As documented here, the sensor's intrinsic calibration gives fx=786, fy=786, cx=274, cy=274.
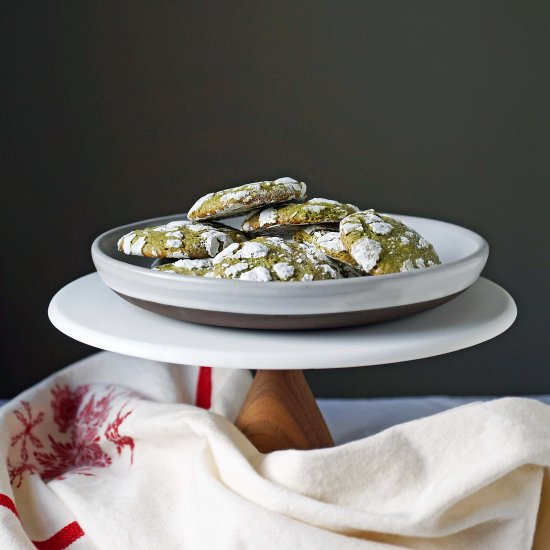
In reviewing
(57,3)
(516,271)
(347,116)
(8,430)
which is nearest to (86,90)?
(57,3)

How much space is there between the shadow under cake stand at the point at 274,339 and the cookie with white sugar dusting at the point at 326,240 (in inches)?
3.7

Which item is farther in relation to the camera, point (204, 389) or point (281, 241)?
point (204, 389)

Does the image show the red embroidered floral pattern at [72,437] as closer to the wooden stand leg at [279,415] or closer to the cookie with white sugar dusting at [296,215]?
the wooden stand leg at [279,415]

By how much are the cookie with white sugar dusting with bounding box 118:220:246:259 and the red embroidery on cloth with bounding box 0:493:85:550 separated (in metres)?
0.32

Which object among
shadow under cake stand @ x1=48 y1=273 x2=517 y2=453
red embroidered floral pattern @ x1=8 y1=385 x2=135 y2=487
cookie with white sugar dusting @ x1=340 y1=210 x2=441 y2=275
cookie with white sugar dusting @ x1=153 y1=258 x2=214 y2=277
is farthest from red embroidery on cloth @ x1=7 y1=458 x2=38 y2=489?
cookie with white sugar dusting @ x1=340 y1=210 x2=441 y2=275

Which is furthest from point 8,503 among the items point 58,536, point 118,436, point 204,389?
point 204,389

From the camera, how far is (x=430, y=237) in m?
1.09

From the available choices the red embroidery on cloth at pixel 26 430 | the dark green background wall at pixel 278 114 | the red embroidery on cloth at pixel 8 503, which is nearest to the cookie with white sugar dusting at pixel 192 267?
the red embroidery on cloth at pixel 8 503

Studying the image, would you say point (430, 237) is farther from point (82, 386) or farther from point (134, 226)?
point (82, 386)

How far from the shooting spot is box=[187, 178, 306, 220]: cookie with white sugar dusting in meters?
0.89

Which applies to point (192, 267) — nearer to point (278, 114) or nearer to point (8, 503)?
point (8, 503)

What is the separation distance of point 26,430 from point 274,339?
553 mm

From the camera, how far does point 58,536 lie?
36.5 inches

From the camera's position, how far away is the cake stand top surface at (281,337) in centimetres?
73
